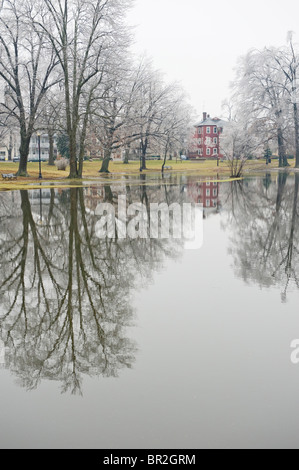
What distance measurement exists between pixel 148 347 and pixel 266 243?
20.8 feet

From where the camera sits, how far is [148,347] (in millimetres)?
5062

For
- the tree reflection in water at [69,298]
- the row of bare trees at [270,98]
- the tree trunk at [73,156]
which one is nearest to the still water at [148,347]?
the tree reflection in water at [69,298]

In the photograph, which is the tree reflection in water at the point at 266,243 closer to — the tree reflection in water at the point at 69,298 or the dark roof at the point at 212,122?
the tree reflection in water at the point at 69,298

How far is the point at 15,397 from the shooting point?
4.15 m

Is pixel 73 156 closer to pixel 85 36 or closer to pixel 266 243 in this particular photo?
pixel 85 36

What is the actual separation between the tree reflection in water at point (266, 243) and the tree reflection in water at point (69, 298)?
160 cm

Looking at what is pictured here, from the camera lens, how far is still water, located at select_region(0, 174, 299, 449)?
3580 millimetres

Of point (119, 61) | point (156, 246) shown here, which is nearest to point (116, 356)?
point (156, 246)

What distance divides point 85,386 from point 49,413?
0.51m

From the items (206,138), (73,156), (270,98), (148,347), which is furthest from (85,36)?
(206,138)

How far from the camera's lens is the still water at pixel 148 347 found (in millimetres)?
3580

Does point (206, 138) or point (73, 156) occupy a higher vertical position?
point (206, 138)

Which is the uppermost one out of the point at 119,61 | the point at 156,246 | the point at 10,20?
the point at 10,20

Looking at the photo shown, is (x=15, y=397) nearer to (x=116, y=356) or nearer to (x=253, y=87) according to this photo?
(x=116, y=356)
